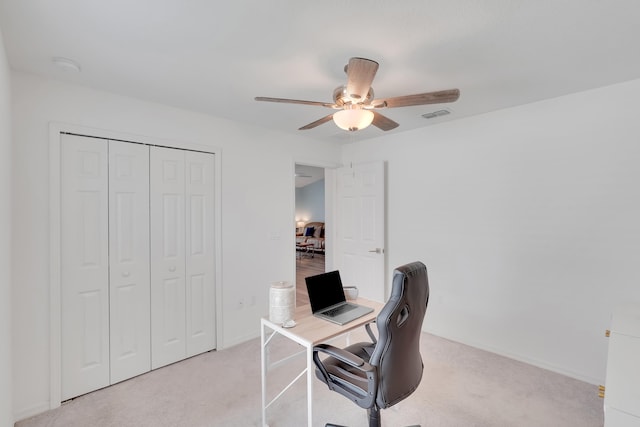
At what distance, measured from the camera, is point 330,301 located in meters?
2.17

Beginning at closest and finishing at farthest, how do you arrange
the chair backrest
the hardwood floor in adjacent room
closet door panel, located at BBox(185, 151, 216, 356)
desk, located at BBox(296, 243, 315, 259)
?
the chair backrest < closet door panel, located at BBox(185, 151, 216, 356) < the hardwood floor in adjacent room < desk, located at BBox(296, 243, 315, 259)

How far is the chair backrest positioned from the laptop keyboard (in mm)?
549

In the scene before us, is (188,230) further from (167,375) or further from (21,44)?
(21,44)

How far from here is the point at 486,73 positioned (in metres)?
2.17

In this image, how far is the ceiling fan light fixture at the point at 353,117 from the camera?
1.88 meters

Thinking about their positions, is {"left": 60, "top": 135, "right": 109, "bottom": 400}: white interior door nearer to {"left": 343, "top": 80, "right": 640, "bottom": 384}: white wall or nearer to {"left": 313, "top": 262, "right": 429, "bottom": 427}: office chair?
{"left": 313, "top": 262, "right": 429, "bottom": 427}: office chair

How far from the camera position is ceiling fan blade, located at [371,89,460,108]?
175cm

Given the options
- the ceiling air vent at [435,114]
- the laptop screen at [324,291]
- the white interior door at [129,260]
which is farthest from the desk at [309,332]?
the ceiling air vent at [435,114]

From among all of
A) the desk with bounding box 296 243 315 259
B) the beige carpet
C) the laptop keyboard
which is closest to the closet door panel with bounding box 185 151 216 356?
the beige carpet

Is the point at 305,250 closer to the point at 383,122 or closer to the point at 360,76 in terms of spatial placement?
the point at 383,122

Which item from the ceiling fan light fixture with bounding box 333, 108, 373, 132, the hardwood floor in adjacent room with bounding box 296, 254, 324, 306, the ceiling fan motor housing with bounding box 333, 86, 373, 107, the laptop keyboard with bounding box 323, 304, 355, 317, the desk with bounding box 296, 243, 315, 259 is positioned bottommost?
the hardwood floor in adjacent room with bounding box 296, 254, 324, 306

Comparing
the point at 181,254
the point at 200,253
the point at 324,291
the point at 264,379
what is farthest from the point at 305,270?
the point at 264,379

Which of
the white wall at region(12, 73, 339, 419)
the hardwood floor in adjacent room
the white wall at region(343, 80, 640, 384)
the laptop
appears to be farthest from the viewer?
the hardwood floor in adjacent room

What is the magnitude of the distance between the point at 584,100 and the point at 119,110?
391cm
